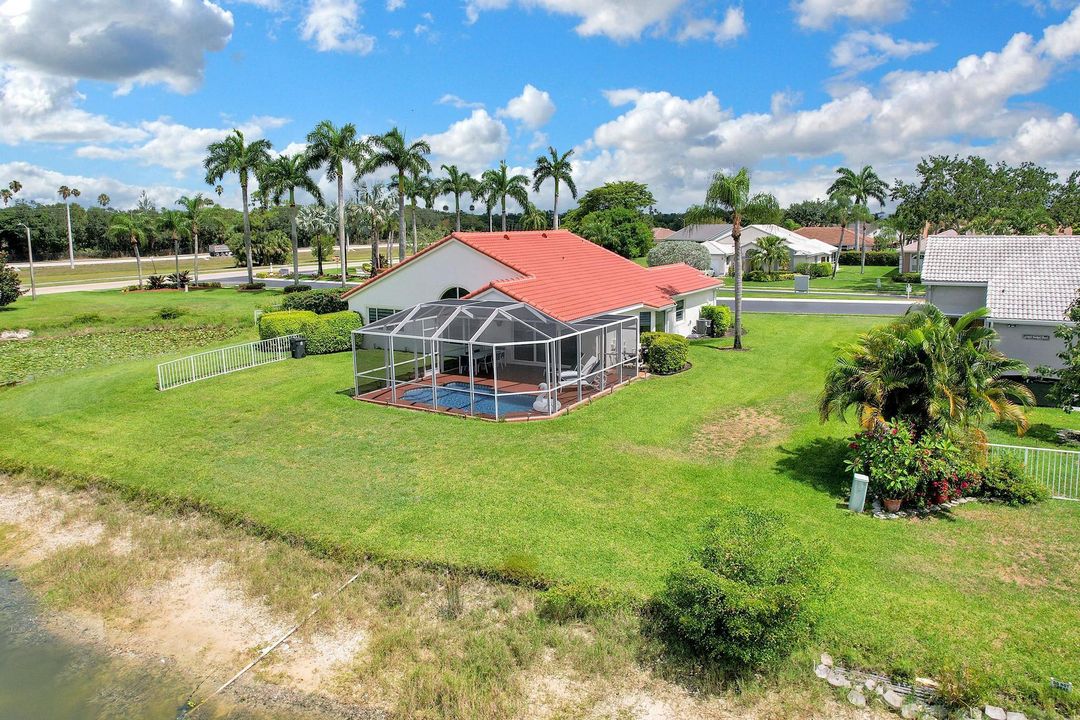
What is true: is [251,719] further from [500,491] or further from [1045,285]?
[1045,285]

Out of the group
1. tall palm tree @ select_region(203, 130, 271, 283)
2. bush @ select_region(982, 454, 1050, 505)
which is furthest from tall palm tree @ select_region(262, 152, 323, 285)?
bush @ select_region(982, 454, 1050, 505)

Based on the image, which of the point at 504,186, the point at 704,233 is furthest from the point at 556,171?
the point at 704,233

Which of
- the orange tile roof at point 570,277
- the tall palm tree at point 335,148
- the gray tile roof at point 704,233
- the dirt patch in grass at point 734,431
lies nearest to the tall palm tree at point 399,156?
the tall palm tree at point 335,148

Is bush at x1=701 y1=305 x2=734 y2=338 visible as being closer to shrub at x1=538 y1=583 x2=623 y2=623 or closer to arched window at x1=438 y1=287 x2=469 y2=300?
arched window at x1=438 y1=287 x2=469 y2=300

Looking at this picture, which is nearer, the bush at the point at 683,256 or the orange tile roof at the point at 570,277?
the orange tile roof at the point at 570,277

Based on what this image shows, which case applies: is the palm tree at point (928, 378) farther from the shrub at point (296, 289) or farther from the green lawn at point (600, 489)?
the shrub at point (296, 289)

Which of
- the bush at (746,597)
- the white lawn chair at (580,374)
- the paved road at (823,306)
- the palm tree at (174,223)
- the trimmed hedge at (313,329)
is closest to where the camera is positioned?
the bush at (746,597)

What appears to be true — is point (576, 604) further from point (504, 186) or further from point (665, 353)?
point (504, 186)
